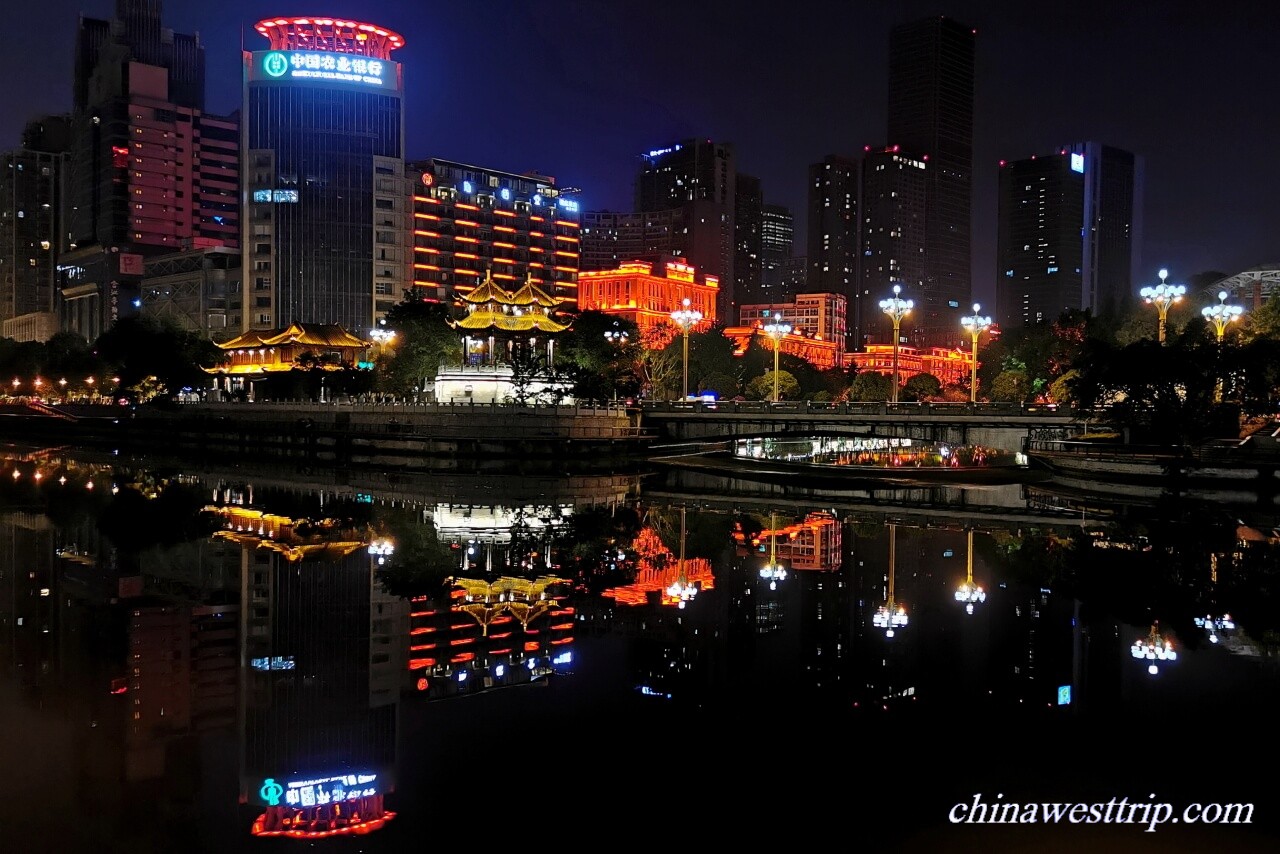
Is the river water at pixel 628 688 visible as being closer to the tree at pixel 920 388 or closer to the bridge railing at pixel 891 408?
the bridge railing at pixel 891 408

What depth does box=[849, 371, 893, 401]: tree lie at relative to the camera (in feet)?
403

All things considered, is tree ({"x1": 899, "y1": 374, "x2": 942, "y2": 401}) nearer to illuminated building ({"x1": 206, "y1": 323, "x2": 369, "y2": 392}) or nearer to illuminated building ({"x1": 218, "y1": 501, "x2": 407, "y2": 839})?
illuminated building ({"x1": 206, "y1": 323, "x2": 369, "y2": 392})

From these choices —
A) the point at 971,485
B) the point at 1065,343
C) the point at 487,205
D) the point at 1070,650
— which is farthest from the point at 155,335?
the point at 1070,650

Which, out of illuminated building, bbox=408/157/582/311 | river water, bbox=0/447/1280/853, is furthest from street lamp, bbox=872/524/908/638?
illuminated building, bbox=408/157/582/311

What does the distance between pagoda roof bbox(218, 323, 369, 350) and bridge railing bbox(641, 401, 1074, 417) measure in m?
35.2

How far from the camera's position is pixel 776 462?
200ft

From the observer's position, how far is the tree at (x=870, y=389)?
403 feet

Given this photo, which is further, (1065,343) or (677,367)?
(677,367)

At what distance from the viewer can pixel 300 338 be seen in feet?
309

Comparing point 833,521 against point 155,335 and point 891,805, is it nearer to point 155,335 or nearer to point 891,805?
point 891,805

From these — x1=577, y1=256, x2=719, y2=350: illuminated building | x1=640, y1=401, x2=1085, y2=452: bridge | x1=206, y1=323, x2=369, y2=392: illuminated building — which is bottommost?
x1=640, y1=401, x2=1085, y2=452: bridge

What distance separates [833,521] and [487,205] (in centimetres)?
13060

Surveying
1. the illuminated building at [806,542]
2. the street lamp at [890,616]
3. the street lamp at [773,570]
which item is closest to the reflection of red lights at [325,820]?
the street lamp at [890,616]

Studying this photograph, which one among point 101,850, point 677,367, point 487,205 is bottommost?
point 101,850
